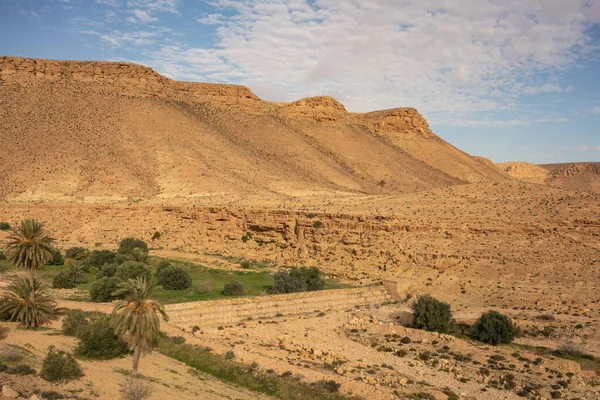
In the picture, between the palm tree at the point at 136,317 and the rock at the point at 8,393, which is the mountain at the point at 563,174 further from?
the rock at the point at 8,393

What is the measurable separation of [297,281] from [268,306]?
317 centimetres

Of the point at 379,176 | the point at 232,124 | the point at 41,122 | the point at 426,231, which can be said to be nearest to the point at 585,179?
the point at 379,176

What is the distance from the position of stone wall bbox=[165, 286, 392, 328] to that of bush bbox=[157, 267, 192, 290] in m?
4.44

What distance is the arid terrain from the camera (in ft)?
54.7

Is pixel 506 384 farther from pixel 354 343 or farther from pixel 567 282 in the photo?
pixel 567 282

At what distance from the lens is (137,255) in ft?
95.7

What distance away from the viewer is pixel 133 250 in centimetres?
2952

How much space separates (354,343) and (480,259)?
35.4 feet

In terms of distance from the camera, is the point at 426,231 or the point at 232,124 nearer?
the point at 426,231

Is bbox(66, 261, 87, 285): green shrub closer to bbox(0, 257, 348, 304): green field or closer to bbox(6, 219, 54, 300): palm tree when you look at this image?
bbox(0, 257, 348, 304): green field

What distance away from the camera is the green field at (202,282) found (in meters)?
23.2

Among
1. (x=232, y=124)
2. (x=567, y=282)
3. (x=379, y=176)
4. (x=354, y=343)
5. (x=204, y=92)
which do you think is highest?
(x=204, y=92)

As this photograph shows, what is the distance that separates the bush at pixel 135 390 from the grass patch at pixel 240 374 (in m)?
2.92

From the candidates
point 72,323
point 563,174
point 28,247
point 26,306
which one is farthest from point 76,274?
point 563,174
